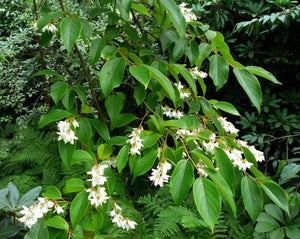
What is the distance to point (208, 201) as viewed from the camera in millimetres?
618

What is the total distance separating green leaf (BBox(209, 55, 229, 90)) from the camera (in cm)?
87

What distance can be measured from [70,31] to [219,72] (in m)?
0.41

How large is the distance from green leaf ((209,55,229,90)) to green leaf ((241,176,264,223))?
27cm

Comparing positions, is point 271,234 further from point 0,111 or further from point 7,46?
point 0,111

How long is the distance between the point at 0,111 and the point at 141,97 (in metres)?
2.25

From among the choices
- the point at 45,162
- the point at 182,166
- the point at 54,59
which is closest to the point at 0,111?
the point at 45,162

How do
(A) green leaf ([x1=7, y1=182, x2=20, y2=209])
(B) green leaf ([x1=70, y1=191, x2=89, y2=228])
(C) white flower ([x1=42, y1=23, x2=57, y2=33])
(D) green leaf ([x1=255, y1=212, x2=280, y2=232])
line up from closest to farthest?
(B) green leaf ([x1=70, y1=191, x2=89, y2=228]), (C) white flower ([x1=42, y1=23, x2=57, y2=33]), (A) green leaf ([x1=7, y1=182, x2=20, y2=209]), (D) green leaf ([x1=255, y1=212, x2=280, y2=232])

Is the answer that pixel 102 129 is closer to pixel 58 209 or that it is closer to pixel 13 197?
pixel 58 209

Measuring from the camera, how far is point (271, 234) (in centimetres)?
171

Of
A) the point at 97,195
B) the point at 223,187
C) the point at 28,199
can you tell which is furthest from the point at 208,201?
the point at 28,199

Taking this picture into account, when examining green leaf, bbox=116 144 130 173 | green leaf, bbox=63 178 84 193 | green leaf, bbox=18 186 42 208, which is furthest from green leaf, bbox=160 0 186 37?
green leaf, bbox=18 186 42 208

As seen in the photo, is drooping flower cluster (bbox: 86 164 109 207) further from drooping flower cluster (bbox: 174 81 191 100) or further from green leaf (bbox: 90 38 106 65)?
drooping flower cluster (bbox: 174 81 191 100)

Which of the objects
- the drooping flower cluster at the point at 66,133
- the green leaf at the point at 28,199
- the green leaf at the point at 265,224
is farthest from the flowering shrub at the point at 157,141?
the green leaf at the point at 265,224

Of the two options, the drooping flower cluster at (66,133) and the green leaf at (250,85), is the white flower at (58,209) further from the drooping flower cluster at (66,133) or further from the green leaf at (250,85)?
the green leaf at (250,85)
